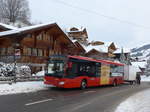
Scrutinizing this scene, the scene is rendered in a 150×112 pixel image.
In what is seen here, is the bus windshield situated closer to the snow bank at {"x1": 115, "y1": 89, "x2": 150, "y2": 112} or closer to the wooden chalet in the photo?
the snow bank at {"x1": 115, "y1": 89, "x2": 150, "y2": 112}

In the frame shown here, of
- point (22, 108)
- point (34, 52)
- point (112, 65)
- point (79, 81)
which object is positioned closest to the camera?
point (22, 108)

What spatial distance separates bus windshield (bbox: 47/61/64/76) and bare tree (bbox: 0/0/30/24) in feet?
209

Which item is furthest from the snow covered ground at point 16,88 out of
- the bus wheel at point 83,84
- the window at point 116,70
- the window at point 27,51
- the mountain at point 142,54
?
the mountain at point 142,54

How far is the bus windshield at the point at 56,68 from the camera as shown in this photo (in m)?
20.8

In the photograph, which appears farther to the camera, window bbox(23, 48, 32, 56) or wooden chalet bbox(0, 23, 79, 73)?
window bbox(23, 48, 32, 56)

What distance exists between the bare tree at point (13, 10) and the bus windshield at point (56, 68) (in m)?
63.6

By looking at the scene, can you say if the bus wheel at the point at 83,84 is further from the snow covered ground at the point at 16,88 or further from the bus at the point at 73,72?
the snow covered ground at the point at 16,88

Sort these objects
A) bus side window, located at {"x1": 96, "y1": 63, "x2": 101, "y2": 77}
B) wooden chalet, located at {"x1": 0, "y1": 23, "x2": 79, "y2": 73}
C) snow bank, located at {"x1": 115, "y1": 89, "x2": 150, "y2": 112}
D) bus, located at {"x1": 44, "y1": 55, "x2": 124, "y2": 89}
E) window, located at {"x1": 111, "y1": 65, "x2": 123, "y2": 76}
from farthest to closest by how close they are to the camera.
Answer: wooden chalet, located at {"x1": 0, "y1": 23, "x2": 79, "y2": 73}, window, located at {"x1": 111, "y1": 65, "x2": 123, "y2": 76}, bus side window, located at {"x1": 96, "y1": 63, "x2": 101, "y2": 77}, bus, located at {"x1": 44, "y1": 55, "x2": 124, "y2": 89}, snow bank, located at {"x1": 115, "y1": 89, "x2": 150, "y2": 112}

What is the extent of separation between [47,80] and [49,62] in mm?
1680

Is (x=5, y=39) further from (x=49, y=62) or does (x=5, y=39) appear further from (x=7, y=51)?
(x=49, y=62)

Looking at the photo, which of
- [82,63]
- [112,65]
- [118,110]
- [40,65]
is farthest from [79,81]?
[40,65]

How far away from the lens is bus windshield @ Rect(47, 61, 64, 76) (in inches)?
820

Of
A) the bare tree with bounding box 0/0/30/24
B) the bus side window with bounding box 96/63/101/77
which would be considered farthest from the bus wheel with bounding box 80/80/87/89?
the bare tree with bounding box 0/0/30/24

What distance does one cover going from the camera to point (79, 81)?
72.2 ft
